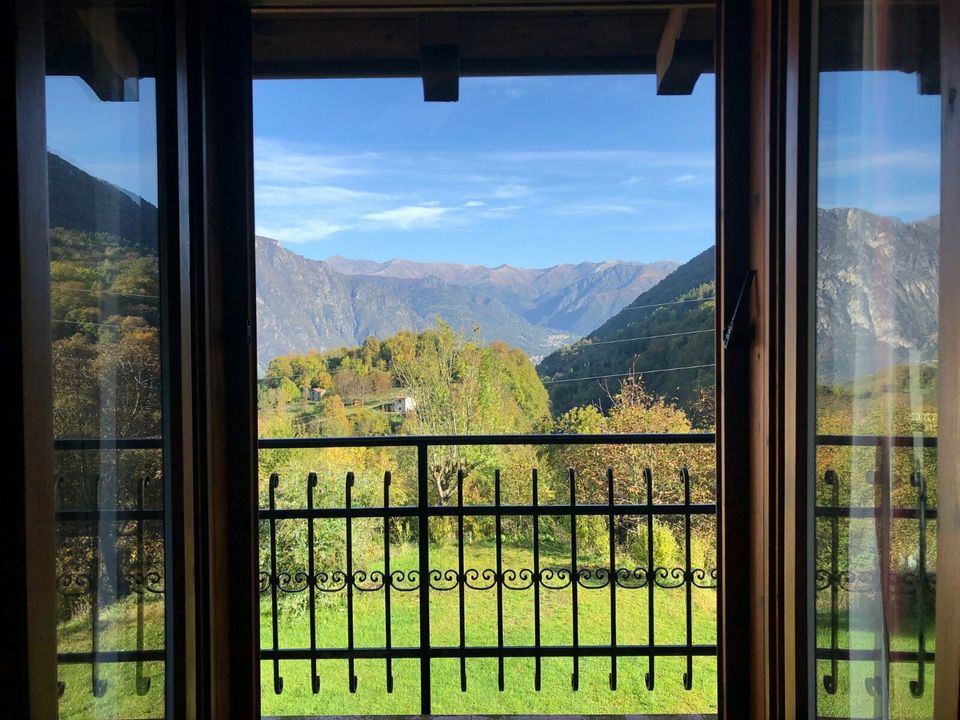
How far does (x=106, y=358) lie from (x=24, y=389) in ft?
0.86

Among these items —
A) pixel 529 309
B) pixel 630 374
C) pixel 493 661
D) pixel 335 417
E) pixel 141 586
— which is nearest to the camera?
pixel 141 586

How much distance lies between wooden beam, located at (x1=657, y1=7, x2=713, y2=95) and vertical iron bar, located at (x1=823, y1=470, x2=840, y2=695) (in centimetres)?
140

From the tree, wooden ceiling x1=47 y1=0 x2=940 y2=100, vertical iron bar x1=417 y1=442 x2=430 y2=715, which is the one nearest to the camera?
wooden ceiling x1=47 y1=0 x2=940 y2=100

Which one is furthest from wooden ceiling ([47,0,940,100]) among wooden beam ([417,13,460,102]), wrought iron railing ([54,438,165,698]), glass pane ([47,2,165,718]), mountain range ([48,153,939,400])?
mountain range ([48,153,939,400])

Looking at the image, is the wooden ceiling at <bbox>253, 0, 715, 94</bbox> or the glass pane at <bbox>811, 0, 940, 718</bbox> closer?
the glass pane at <bbox>811, 0, 940, 718</bbox>

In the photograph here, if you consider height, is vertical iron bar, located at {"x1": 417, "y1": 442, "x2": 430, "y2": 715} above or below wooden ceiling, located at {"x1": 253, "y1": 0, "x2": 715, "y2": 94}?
below

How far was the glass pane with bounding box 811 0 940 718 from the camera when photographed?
2.65ft

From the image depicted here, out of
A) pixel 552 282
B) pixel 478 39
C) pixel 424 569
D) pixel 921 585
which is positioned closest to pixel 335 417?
pixel 552 282

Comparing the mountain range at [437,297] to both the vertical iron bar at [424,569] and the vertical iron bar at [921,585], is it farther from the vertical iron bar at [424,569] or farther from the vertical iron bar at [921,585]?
the vertical iron bar at [921,585]

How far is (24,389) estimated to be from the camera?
68 cm

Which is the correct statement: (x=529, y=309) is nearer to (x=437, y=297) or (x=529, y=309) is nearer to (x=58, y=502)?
(x=437, y=297)

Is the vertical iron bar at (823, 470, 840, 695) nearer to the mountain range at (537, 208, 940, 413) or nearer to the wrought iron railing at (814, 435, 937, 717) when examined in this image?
the wrought iron railing at (814, 435, 937, 717)

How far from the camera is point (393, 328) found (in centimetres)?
568

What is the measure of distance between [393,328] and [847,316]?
4.88 meters
